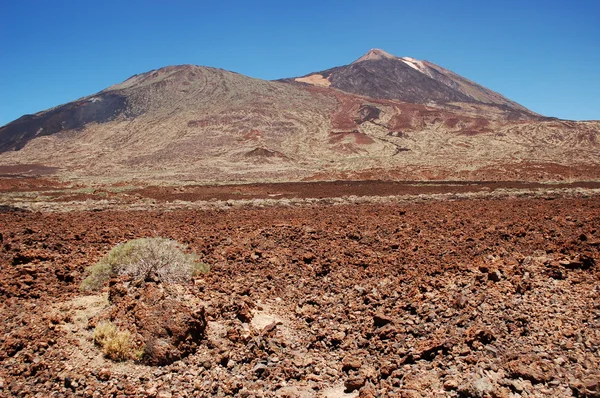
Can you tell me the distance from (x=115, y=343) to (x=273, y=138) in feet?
208

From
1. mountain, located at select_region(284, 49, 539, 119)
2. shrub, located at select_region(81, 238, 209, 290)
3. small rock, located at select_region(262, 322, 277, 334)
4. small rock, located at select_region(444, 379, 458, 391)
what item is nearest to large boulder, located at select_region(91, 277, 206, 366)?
shrub, located at select_region(81, 238, 209, 290)

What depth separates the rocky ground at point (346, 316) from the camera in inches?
177

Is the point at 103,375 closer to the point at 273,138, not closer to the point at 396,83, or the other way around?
the point at 273,138

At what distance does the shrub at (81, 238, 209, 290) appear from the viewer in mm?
6809

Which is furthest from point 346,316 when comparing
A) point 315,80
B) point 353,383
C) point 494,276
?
point 315,80

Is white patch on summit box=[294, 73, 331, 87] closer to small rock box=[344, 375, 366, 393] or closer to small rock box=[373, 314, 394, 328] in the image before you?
small rock box=[373, 314, 394, 328]

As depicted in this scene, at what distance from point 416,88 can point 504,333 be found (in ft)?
429

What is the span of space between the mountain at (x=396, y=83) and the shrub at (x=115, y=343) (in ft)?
385

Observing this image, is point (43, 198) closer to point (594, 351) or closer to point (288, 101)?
point (594, 351)

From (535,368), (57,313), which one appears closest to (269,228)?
(57,313)

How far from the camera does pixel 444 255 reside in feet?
25.1

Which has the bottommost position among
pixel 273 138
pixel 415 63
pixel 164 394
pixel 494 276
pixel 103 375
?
pixel 164 394

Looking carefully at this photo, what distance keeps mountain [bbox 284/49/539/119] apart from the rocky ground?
11329cm

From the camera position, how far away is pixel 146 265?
23.0 ft
